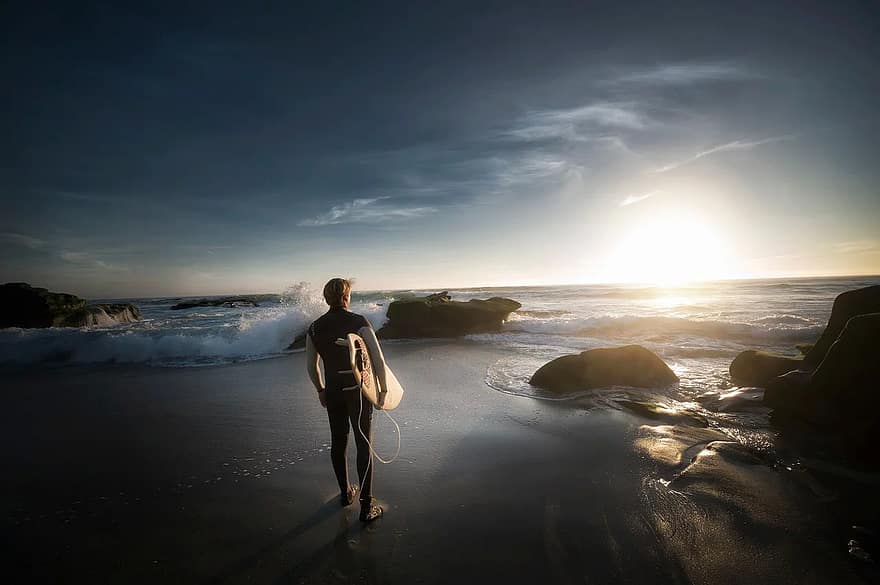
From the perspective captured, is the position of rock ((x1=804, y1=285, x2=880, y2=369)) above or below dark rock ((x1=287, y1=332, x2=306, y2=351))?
above

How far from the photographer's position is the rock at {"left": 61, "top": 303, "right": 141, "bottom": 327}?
22.5 m

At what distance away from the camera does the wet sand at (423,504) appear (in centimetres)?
285

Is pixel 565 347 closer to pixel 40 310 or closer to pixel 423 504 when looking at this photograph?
pixel 423 504

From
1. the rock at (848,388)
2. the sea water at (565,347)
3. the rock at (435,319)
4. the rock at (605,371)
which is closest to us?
the rock at (848,388)

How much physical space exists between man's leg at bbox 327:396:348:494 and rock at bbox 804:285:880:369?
28.8ft

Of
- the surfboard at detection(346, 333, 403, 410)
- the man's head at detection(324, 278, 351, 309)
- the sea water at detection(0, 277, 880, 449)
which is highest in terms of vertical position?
the man's head at detection(324, 278, 351, 309)

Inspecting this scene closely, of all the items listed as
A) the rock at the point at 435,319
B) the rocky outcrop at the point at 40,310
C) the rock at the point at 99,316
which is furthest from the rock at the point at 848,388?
the rocky outcrop at the point at 40,310

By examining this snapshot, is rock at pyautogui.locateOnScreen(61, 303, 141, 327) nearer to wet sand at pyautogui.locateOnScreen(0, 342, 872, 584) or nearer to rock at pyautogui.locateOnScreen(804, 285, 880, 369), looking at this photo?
wet sand at pyautogui.locateOnScreen(0, 342, 872, 584)

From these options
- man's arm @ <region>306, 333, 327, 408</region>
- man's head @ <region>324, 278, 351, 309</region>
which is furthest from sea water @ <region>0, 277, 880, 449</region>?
man's head @ <region>324, 278, 351, 309</region>

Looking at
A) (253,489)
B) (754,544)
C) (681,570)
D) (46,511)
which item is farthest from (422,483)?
(46,511)

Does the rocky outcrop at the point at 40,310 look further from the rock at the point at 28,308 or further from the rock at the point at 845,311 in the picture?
the rock at the point at 845,311

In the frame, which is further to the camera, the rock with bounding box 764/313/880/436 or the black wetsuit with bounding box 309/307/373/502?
the rock with bounding box 764/313/880/436

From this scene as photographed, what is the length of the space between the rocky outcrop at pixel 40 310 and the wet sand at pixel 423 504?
21.6 meters

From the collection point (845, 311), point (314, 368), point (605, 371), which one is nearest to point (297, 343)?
point (605, 371)
